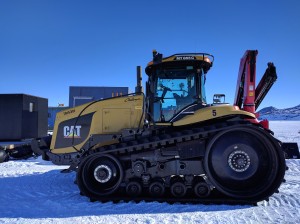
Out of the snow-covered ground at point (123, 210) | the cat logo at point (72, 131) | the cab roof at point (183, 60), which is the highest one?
the cab roof at point (183, 60)

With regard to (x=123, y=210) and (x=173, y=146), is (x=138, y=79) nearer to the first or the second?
(x=173, y=146)

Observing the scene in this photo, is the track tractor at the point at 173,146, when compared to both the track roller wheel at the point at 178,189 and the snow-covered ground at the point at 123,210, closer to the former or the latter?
the track roller wheel at the point at 178,189

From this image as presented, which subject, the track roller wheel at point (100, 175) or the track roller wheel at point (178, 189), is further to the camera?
the track roller wheel at point (100, 175)

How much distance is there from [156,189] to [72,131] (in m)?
2.23

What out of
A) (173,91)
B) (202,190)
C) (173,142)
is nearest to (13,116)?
(173,91)

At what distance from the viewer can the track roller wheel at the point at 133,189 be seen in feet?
15.7

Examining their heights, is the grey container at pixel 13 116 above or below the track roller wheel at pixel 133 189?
above

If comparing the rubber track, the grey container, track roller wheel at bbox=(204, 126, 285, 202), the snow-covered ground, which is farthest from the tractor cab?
the grey container

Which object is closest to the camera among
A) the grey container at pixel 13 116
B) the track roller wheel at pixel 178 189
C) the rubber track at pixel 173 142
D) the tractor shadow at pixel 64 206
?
the tractor shadow at pixel 64 206

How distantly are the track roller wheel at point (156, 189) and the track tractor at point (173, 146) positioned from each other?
18mm

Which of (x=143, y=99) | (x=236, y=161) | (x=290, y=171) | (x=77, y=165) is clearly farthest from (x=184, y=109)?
(x=290, y=171)

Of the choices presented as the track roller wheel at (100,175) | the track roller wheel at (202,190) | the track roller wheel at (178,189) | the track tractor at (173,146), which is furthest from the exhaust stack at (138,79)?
the track roller wheel at (202,190)

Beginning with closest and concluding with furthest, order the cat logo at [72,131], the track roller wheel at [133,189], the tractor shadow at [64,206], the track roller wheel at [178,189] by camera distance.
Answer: the tractor shadow at [64,206]
the track roller wheel at [178,189]
the track roller wheel at [133,189]
the cat logo at [72,131]

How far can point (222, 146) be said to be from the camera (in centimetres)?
480
